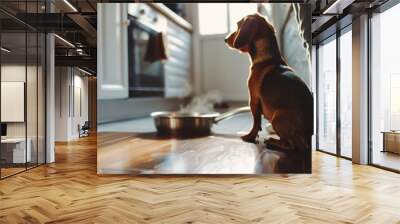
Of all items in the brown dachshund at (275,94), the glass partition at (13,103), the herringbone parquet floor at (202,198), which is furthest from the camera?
the glass partition at (13,103)

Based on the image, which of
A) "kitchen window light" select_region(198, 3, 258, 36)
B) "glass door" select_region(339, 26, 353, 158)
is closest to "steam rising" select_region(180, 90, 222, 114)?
"kitchen window light" select_region(198, 3, 258, 36)

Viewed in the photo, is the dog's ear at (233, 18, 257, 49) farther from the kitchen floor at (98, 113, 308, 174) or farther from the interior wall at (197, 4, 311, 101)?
the kitchen floor at (98, 113, 308, 174)

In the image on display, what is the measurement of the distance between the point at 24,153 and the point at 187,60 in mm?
3269

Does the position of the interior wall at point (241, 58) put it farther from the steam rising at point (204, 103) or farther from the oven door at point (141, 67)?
the oven door at point (141, 67)

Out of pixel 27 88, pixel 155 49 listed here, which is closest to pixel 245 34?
pixel 155 49

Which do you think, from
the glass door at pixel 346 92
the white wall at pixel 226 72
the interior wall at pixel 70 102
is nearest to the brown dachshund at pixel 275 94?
the white wall at pixel 226 72

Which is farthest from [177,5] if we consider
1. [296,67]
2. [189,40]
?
[296,67]

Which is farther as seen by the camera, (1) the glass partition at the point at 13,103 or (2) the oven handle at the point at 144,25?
(1) the glass partition at the point at 13,103

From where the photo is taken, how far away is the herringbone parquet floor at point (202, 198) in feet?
10.8

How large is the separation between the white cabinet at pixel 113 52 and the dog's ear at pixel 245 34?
4.89 feet

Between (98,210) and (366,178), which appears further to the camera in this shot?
(366,178)

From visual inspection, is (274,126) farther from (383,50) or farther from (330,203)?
(383,50)

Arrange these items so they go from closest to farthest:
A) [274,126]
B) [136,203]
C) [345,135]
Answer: [136,203]
[274,126]
[345,135]

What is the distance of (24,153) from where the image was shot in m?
6.02
